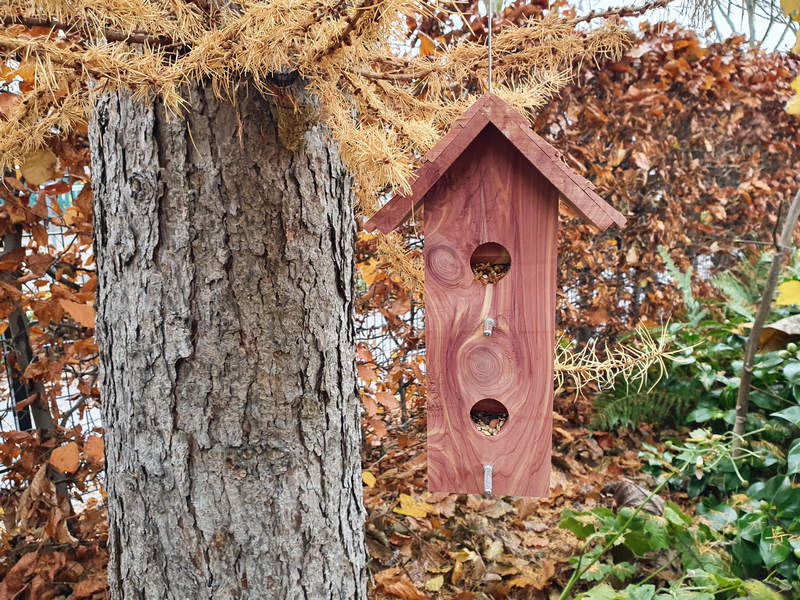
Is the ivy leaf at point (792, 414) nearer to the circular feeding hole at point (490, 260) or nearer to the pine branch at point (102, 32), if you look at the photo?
the circular feeding hole at point (490, 260)

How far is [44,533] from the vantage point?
217cm

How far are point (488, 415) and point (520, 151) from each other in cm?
69

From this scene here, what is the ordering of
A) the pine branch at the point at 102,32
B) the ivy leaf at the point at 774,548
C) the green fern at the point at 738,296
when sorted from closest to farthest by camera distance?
the pine branch at the point at 102,32 → the ivy leaf at the point at 774,548 → the green fern at the point at 738,296

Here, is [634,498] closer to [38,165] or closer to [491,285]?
[491,285]

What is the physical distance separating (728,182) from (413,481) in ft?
10.4

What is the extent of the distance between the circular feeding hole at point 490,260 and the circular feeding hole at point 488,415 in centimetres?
29

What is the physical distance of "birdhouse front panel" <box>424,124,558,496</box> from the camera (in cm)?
120

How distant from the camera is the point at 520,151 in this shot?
1.12 metres

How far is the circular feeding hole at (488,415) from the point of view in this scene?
137 centimetres

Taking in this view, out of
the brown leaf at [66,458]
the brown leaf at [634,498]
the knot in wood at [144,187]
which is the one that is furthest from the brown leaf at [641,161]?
the brown leaf at [66,458]

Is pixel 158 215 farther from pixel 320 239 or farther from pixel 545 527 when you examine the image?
pixel 545 527

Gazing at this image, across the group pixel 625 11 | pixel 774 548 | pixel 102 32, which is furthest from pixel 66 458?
pixel 774 548

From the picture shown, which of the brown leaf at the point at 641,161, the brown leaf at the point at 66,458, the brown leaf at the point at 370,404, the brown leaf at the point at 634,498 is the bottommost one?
the brown leaf at the point at 634,498

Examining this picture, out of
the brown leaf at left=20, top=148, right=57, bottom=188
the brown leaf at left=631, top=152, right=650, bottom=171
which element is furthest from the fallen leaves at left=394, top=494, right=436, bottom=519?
the brown leaf at left=631, top=152, right=650, bottom=171
